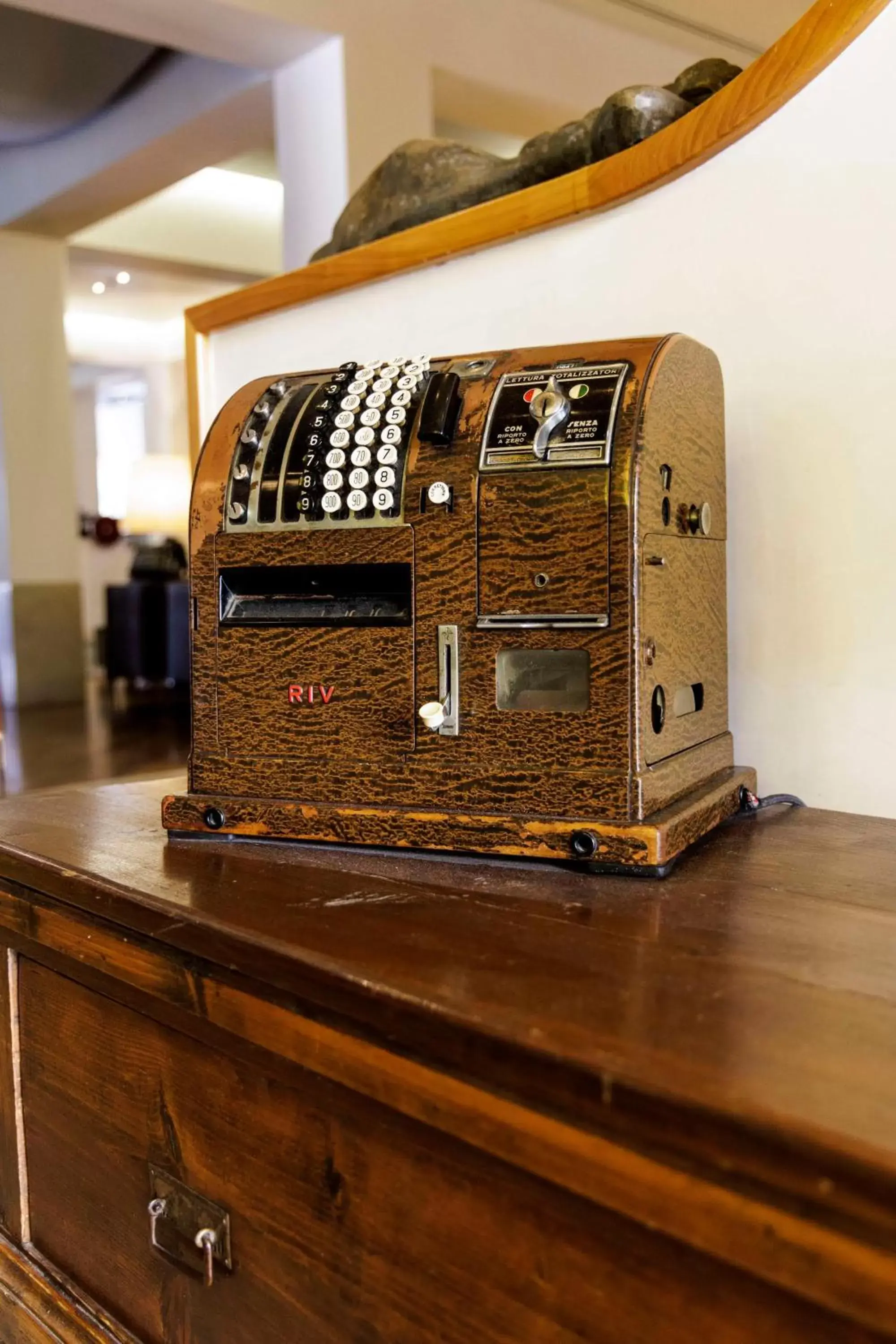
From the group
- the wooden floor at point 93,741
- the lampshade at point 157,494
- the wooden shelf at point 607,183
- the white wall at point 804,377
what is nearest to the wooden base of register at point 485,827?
the white wall at point 804,377

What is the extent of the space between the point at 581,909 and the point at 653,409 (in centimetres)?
37

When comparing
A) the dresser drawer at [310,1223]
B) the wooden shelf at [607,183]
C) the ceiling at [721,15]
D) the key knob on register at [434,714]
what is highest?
the ceiling at [721,15]

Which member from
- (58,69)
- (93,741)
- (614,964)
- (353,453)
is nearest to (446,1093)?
(614,964)

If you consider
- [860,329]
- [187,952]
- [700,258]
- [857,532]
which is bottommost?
[187,952]

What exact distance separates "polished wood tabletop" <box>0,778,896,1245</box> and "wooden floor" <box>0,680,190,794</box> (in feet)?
7.91

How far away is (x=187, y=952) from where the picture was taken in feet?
2.38

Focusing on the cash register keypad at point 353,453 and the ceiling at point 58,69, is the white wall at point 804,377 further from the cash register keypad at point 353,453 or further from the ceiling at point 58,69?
the ceiling at point 58,69

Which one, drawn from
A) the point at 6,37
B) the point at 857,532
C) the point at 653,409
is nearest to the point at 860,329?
the point at 857,532

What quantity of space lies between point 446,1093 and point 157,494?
6.81 meters

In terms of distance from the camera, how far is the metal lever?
0.87 m

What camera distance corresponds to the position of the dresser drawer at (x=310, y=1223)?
0.50m

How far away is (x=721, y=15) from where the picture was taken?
416 centimetres

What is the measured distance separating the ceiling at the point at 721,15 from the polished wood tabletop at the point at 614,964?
12.7 ft

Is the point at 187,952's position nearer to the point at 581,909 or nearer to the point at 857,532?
the point at 581,909
